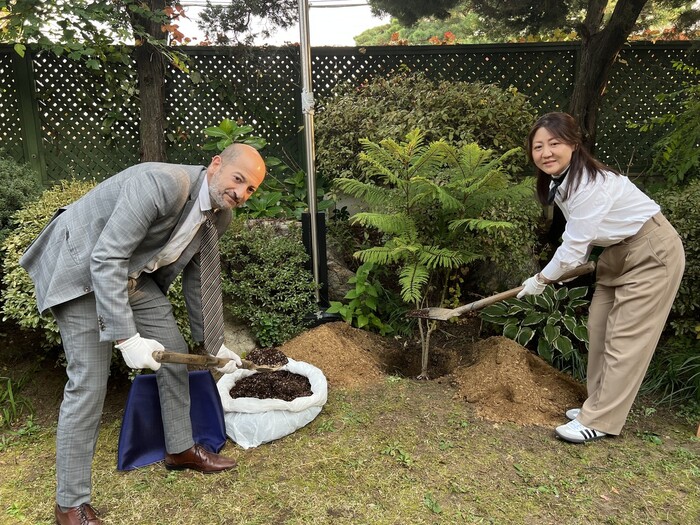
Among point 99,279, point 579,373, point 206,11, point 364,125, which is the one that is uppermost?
point 206,11

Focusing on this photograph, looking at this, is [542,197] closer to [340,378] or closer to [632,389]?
[632,389]

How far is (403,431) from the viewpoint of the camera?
300 cm

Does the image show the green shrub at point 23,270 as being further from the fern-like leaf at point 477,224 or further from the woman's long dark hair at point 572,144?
the woman's long dark hair at point 572,144

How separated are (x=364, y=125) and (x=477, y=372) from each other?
2.71 meters

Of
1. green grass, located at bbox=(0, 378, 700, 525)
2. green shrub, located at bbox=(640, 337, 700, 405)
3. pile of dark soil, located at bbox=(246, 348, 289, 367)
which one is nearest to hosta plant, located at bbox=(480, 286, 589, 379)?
green shrub, located at bbox=(640, 337, 700, 405)

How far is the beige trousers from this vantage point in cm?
278

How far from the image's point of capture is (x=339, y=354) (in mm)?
3785

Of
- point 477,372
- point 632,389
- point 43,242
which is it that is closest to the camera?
point 43,242

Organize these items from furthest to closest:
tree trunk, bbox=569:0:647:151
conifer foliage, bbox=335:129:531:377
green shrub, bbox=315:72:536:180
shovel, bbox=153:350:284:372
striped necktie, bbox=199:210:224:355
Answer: tree trunk, bbox=569:0:647:151 < green shrub, bbox=315:72:536:180 < conifer foliage, bbox=335:129:531:377 < striped necktie, bbox=199:210:224:355 < shovel, bbox=153:350:284:372

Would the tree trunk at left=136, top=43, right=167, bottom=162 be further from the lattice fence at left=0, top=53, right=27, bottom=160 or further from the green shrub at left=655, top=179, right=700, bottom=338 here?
the green shrub at left=655, top=179, right=700, bottom=338

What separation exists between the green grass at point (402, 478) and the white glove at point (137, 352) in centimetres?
79

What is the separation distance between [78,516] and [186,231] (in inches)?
54.7

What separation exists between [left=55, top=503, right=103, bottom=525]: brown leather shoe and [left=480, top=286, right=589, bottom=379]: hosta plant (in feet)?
10.2

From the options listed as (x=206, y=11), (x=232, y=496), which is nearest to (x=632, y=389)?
(x=232, y=496)
